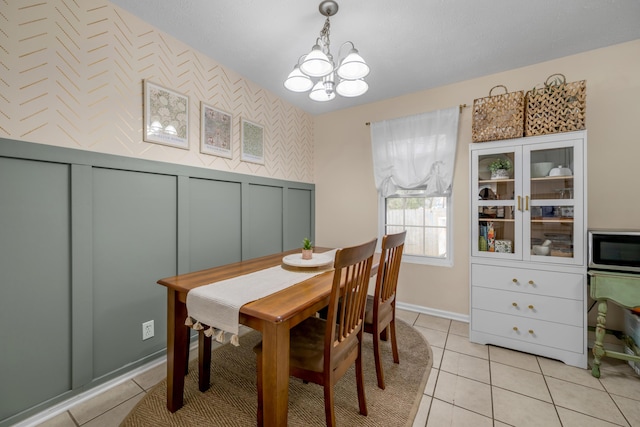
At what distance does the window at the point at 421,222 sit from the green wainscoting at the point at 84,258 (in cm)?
207

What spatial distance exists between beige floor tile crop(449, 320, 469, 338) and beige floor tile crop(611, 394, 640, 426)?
37.2 inches

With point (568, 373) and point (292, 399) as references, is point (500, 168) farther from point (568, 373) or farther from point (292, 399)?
point (292, 399)

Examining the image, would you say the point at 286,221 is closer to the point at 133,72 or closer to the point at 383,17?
the point at 133,72

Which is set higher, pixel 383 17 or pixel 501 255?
pixel 383 17

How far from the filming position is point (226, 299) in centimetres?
118

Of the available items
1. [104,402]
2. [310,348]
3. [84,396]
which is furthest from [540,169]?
[84,396]

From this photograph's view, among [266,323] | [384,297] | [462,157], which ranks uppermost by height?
[462,157]

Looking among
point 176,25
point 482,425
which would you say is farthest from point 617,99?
point 176,25

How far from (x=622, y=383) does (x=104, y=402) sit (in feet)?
11.1

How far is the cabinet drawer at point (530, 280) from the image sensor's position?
1.94 meters

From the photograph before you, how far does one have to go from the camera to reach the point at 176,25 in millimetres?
1913

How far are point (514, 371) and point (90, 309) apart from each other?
296 cm

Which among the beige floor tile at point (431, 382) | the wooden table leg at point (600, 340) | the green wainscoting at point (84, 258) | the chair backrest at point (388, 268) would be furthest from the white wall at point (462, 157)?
the green wainscoting at point (84, 258)

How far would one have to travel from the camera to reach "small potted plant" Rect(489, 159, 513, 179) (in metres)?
2.23
